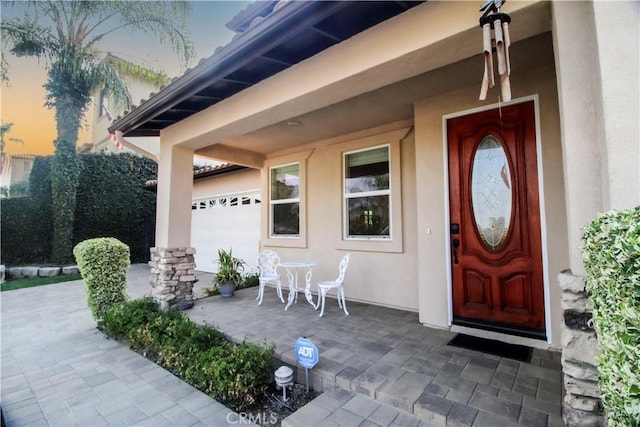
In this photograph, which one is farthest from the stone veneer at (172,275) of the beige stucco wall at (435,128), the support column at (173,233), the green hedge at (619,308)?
the green hedge at (619,308)

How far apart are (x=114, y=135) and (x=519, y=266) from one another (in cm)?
658

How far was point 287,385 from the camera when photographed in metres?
2.59

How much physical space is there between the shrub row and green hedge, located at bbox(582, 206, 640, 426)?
2374mm

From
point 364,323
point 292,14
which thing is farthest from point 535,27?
point 364,323

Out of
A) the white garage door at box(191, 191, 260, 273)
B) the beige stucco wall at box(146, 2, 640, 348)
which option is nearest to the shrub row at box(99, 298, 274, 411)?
the beige stucco wall at box(146, 2, 640, 348)

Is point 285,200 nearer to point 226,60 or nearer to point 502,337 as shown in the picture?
point 226,60

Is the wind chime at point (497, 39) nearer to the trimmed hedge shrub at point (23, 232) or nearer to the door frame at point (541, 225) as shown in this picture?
the door frame at point (541, 225)

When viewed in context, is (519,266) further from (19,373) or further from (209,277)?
(209,277)

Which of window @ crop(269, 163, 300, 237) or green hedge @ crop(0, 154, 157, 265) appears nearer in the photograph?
window @ crop(269, 163, 300, 237)

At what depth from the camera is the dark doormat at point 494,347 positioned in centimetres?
295

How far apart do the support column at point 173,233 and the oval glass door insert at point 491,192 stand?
4413mm

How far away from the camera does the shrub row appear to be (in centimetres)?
257

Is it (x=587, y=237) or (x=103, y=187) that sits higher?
(x=103, y=187)

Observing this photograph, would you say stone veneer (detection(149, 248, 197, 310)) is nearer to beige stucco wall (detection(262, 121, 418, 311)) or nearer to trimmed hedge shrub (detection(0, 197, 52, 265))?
beige stucco wall (detection(262, 121, 418, 311))
